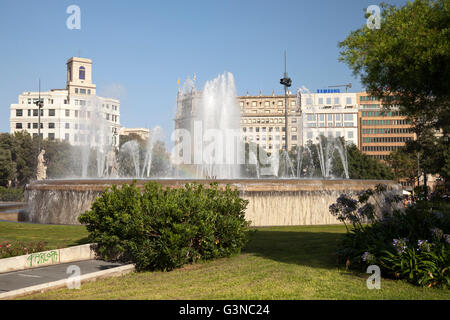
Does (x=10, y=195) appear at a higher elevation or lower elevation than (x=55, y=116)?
lower

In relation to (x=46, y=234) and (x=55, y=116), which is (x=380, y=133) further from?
(x=46, y=234)

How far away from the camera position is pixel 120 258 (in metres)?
12.2

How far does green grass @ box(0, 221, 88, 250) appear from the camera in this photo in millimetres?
14272

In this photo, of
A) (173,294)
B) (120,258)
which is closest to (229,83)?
(120,258)

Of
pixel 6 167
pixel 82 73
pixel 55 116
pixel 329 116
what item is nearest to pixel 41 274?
pixel 6 167

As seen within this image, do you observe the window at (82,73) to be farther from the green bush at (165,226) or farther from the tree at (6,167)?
the green bush at (165,226)

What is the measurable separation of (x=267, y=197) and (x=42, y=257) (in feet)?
33.2

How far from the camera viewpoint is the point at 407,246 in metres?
8.55

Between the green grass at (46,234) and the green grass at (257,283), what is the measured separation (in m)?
5.00

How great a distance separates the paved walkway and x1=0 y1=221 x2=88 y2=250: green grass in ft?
5.15

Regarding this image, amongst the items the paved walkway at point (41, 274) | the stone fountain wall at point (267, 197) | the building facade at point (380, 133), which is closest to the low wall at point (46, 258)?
the paved walkway at point (41, 274)

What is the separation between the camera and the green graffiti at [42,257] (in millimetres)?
11349

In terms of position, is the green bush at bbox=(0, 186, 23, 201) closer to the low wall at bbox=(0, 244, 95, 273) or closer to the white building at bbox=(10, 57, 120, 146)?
the low wall at bbox=(0, 244, 95, 273)
